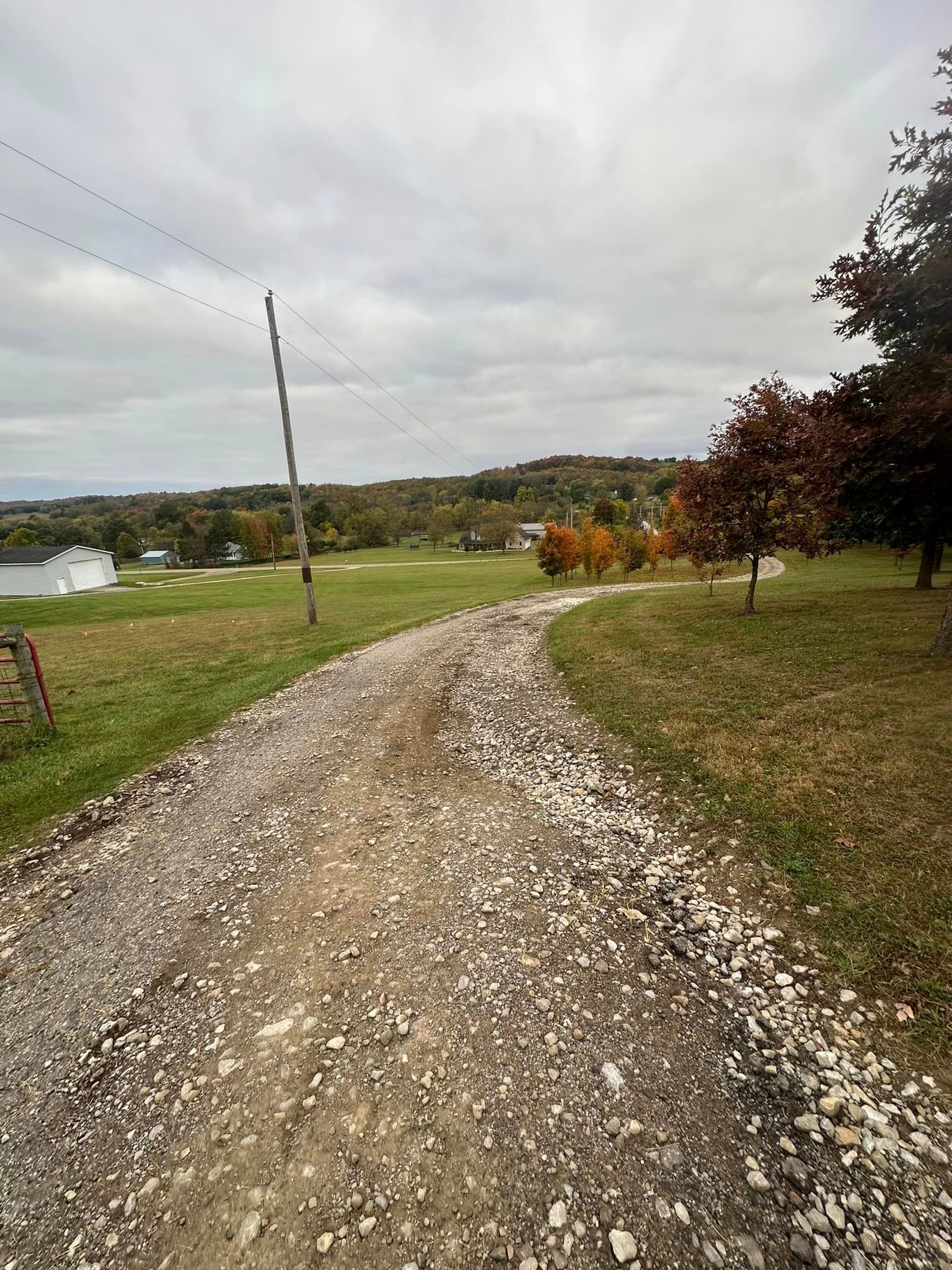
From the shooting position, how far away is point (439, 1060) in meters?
3.58

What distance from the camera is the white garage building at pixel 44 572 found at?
62.3 meters

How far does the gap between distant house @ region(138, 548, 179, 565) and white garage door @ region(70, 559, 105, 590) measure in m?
45.7

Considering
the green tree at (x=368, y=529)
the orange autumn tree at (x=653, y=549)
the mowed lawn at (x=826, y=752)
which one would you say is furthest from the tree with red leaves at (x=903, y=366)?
the green tree at (x=368, y=529)

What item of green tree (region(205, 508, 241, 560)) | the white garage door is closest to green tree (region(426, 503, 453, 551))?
green tree (region(205, 508, 241, 560))

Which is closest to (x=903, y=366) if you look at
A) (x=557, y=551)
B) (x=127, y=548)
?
(x=557, y=551)

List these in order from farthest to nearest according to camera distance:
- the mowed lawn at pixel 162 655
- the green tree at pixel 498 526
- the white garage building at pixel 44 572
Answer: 1. the green tree at pixel 498 526
2. the white garage building at pixel 44 572
3. the mowed lawn at pixel 162 655

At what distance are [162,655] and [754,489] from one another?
74.7 ft

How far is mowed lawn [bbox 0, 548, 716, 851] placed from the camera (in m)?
8.59

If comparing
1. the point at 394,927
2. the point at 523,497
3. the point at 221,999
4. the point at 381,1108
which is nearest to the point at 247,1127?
the point at 381,1108

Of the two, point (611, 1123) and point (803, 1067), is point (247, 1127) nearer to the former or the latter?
point (611, 1123)

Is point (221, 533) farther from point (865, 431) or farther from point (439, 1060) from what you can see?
point (439, 1060)

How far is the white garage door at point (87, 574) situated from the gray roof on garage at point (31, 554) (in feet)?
7.33

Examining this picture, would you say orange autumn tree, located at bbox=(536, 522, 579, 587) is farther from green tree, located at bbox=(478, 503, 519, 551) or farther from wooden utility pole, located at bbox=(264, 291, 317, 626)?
green tree, located at bbox=(478, 503, 519, 551)

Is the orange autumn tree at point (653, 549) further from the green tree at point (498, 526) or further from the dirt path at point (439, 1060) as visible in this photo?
the dirt path at point (439, 1060)
